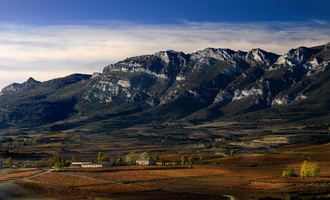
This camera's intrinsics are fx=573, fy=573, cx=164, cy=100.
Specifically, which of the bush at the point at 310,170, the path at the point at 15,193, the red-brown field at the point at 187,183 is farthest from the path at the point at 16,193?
the bush at the point at 310,170

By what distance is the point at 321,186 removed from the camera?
118 meters

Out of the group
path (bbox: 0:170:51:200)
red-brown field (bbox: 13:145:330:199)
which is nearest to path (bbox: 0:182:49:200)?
path (bbox: 0:170:51:200)

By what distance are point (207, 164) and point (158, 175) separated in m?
37.1

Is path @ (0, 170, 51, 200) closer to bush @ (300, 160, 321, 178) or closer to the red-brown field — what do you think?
the red-brown field

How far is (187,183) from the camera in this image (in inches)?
5256

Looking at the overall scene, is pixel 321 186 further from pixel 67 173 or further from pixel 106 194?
pixel 67 173

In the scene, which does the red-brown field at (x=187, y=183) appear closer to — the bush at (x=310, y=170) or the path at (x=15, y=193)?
the bush at (x=310, y=170)

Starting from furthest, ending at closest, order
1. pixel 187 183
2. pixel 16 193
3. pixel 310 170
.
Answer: pixel 310 170
pixel 187 183
pixel 16 193

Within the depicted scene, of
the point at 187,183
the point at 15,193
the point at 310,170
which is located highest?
the point at 310,170

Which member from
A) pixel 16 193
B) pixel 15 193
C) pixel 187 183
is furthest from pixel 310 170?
pixel 15 193

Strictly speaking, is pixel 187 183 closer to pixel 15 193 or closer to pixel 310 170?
pixel 310 170

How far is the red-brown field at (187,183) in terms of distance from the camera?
11112 centimetres

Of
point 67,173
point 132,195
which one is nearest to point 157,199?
point 132,195

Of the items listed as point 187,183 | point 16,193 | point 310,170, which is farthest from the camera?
point 310,170
